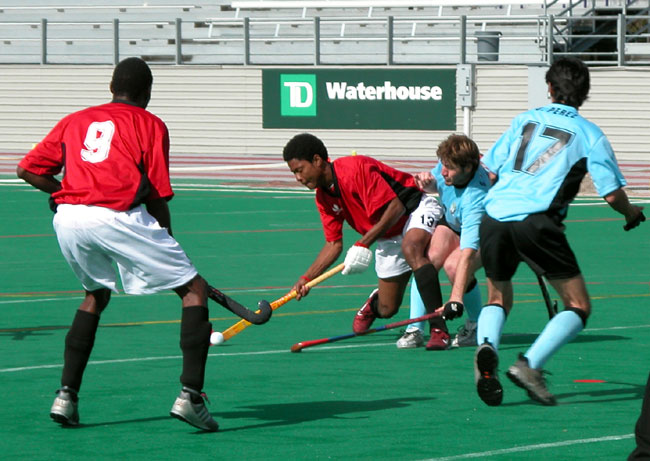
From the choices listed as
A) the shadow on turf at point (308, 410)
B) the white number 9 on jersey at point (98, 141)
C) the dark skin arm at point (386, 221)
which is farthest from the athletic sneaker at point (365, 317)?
the white number 9 on jersey at point (98, 141)

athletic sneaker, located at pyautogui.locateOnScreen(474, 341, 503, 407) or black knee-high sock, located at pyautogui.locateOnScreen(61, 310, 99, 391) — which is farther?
athletic sneaker, located at pyautogui.locateOnScreen(474, 341, 503, 407)

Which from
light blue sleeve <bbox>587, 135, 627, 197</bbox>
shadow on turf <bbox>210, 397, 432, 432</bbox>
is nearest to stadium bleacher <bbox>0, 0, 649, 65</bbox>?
light blue sleeve <bbox>587, 135, 627, 197</bbox>

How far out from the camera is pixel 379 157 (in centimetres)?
3262

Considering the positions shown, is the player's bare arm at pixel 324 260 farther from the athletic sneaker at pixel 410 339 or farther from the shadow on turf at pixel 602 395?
the shadow on turf at pixel 602 395

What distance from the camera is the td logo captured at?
32.8 meters

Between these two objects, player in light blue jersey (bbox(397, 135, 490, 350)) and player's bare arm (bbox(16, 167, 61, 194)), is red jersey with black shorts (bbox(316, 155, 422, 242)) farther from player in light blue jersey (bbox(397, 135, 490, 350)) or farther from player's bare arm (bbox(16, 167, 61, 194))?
player's bare arm (bbox(16, 167, 61, 194))

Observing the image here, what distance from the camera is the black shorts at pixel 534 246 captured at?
7.32 metres

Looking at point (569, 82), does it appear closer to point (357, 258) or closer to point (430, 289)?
point (357, 258)

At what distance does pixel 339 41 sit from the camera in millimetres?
34625

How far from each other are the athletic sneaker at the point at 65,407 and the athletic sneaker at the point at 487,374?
207 cm

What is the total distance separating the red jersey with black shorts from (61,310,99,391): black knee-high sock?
2.69 meters

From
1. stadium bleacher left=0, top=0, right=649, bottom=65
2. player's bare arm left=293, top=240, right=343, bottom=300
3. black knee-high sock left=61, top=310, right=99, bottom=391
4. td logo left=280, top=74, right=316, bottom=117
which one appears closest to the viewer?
black knee-high sock left=61, top=310, right=99, bottom=391

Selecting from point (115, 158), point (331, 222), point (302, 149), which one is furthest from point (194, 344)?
point (331, 222)

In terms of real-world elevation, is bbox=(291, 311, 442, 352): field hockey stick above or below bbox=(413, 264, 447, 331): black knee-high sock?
below
